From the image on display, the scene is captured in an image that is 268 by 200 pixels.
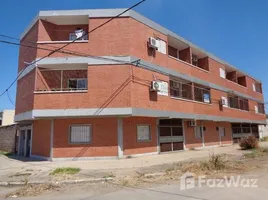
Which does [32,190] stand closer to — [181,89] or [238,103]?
[181,89]

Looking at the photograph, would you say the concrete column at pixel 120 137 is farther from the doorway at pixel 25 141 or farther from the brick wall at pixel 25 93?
the doorway at pixel 25 141

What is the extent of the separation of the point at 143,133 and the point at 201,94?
9.36m

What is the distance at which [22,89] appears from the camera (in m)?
19.0

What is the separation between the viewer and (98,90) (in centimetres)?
1627

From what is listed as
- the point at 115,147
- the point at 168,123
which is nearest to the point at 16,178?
the point at 115,147

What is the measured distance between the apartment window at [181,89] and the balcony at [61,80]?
7.43 meters

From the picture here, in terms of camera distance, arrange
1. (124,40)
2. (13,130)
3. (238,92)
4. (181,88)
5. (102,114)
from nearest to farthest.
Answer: (102,114) → (124,40) → (181,88) → (13,130) → (238,92)

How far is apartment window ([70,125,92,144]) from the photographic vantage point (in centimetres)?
1647

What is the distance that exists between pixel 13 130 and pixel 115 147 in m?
13.7

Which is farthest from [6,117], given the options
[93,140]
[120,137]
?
[120,137]

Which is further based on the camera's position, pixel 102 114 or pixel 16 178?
pixel 102 114

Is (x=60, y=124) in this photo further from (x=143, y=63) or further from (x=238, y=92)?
(x=238, y=92)

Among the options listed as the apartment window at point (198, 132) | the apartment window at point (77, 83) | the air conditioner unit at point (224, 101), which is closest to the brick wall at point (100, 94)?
the apartment window at point (77, 83)

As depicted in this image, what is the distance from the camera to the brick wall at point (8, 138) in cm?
2459
